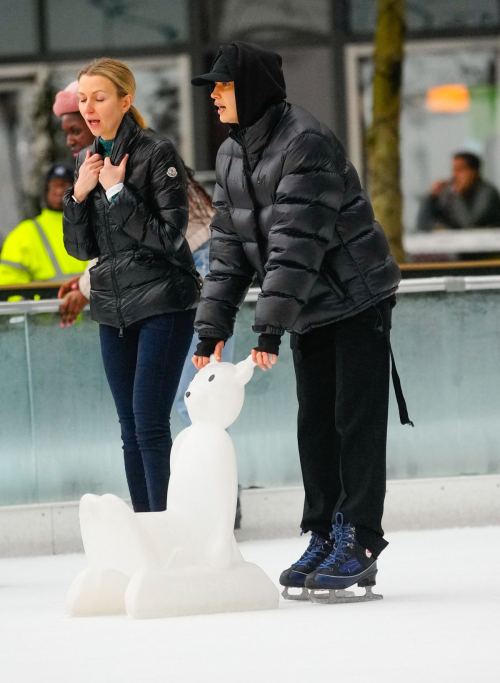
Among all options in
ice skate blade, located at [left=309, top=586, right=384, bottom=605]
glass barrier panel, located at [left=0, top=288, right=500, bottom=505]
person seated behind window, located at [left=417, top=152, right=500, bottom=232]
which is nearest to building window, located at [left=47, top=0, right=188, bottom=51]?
person seated behind window, located at [left=417, top=152, right=500, bottom=232]

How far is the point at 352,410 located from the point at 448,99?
7.78 metres

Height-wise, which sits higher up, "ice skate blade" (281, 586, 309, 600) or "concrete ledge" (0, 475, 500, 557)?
"ice skate blade" (281, 586, 309, 600)

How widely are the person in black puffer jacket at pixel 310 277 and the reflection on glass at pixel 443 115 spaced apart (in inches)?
294

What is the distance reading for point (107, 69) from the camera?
183 inches

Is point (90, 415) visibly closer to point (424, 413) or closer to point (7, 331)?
point (7, 331)

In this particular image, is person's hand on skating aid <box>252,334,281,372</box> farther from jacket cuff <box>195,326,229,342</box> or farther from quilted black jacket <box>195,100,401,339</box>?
jacket cuff <box>195,326,229,342</box>

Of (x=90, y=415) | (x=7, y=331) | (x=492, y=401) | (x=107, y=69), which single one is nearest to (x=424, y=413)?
(x=492, y=401)

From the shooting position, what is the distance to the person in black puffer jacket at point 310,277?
400cm

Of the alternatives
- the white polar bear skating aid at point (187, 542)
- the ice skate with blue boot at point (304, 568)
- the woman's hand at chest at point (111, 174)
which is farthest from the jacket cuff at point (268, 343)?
the woman's hand at chest at point (111, 174)

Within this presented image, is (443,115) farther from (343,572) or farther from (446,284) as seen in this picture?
(343,572)

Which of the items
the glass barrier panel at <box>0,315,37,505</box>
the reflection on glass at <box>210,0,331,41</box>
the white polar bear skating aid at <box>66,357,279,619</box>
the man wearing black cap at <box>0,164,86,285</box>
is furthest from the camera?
the reflection on glass at <box>210,0,331,41</box>

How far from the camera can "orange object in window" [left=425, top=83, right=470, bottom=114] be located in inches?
455

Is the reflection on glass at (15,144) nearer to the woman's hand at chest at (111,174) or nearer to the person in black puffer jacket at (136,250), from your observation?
the person in black puffer jacket at (136,250)

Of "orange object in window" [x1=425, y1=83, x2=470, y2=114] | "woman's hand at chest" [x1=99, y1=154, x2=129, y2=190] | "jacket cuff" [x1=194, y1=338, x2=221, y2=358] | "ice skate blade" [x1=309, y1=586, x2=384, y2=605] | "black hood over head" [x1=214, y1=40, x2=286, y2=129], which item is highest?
"orange object in window" [x1=425, y1=83, x2=470, y2=114]
